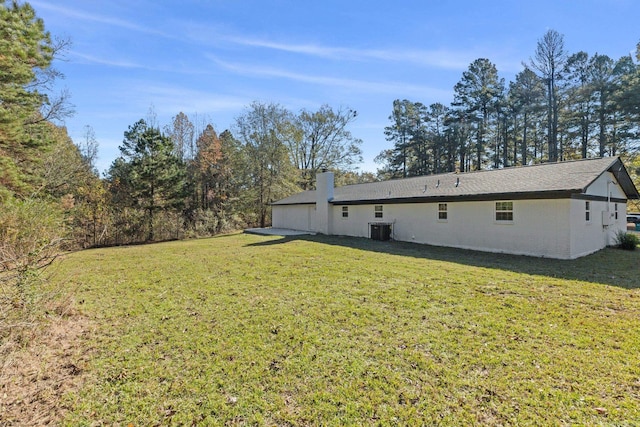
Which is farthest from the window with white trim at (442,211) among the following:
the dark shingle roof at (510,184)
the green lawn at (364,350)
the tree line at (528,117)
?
the tree line at (528,117)

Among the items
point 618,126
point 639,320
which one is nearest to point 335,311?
point 639,320

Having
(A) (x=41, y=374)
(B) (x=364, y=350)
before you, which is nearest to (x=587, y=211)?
(B) (x=364, y=350)

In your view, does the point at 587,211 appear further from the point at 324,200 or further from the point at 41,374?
the point at 41,374

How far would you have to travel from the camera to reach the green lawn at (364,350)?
9.05 ft

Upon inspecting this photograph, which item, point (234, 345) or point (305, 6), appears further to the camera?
point (305, 6)

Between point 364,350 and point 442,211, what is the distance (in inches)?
420

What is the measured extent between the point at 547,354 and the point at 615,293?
4123 millimetres

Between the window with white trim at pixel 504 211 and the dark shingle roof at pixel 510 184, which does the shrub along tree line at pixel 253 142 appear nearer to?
the dark shingle roof at pixel 510 184

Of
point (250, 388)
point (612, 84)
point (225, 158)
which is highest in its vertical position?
point (612, 84)

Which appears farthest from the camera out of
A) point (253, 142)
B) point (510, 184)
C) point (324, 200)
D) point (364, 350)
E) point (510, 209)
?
point (253, 142)

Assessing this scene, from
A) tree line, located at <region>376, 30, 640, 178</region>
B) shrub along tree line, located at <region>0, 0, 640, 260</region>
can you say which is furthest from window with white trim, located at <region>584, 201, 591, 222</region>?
tree line, located at <region>376, 30, 640, 178</region>

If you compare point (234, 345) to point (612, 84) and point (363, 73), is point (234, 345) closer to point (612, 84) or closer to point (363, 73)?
point (363, 73)

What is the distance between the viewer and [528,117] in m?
28.3

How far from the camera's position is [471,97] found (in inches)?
1206
